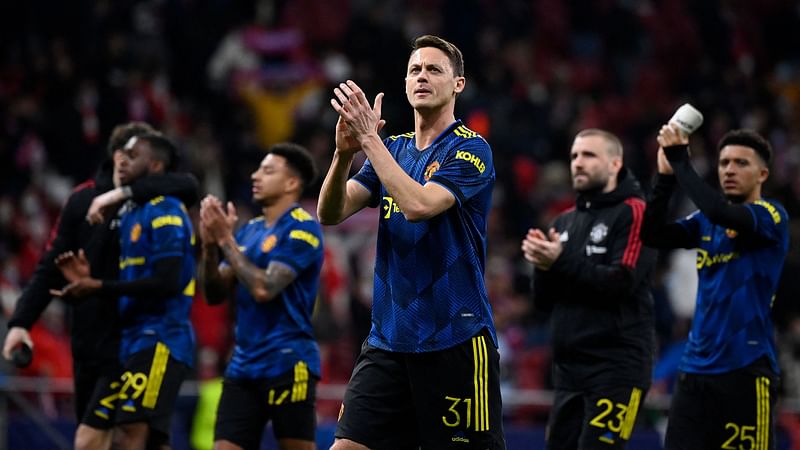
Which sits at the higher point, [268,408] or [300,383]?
[300,383]

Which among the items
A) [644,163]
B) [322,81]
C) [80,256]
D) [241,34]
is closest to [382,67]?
[322,81]

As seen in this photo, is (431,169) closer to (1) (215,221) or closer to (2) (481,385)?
(2) (481,385)

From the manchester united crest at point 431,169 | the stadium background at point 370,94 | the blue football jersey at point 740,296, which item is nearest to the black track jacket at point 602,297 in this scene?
the blue football jersey at point 740,296

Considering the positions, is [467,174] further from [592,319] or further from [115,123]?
[115,123]

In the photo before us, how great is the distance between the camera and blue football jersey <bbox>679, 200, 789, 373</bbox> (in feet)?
24.1

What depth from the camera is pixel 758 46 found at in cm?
2003

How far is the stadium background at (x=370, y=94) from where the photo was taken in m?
12.9

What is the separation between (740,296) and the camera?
7391 millimetres

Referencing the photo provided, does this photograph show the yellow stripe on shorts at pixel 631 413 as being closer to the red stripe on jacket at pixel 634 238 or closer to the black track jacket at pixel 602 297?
the black track jacket at pixel 602 297

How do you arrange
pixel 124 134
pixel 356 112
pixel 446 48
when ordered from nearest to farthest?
pixel 356 112
pixel 446 48
pixel 124 134

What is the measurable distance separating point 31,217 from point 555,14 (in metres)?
9.20

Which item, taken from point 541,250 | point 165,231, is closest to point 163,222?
point 165,231

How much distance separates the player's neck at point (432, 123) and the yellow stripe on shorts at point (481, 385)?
1010 mm

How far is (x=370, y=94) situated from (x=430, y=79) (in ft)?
33.8
